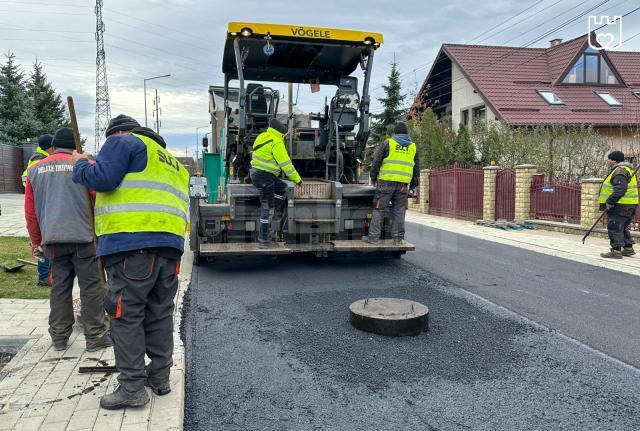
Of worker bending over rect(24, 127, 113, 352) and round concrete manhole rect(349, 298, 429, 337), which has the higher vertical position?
worker bending over rect(24, 127, 113, 352)

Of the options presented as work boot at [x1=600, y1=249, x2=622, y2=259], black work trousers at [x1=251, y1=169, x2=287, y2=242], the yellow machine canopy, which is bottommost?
work boot at [x1=600, y1=249, x2=622, y2=259]

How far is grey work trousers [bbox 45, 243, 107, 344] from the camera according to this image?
4148mm

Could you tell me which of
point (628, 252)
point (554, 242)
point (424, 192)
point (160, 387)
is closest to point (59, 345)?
point (160, 387)

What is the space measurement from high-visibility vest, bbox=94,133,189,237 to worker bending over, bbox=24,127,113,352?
98 centimetres

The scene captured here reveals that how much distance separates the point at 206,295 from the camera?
6172 millimetres

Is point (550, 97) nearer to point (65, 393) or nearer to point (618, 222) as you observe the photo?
point (618, 222)

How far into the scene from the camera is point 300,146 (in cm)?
841

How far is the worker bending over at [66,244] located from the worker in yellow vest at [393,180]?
170 inches

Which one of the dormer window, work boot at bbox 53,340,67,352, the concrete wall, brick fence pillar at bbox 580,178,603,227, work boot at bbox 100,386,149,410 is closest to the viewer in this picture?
work boot at bbox 100,386,149,410

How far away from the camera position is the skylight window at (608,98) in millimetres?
24547

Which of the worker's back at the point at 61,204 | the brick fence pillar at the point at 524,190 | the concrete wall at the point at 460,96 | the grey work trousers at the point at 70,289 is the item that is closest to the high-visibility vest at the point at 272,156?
the worker's back at the point at 61,204

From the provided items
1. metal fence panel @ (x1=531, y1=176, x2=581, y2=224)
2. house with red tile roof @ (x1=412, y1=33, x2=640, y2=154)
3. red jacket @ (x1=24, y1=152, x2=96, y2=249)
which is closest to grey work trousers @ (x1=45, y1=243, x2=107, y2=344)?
red jacket @ (x1=24, y1=152, x2=96, y2=249)

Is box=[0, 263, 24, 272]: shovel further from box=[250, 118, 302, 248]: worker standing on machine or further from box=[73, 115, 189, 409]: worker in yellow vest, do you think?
box=[73, 115, 189, 409]: worker in yellow vest

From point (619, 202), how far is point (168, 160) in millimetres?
8506
